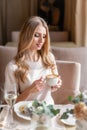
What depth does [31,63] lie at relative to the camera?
1.89 meters

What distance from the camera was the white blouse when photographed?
1.84 meters

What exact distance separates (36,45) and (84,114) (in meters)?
0.80

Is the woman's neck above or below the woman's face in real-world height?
below

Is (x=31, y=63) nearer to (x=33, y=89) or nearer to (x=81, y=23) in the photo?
(x=33, y=89)

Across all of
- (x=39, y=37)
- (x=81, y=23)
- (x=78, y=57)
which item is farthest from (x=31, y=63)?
(x=81, y=23)

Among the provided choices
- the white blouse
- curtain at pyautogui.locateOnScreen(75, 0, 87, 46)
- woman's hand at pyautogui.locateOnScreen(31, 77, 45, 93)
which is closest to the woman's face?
the white blouse

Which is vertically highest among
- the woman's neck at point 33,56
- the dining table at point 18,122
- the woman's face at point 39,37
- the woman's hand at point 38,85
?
the woman's face at point 39,37

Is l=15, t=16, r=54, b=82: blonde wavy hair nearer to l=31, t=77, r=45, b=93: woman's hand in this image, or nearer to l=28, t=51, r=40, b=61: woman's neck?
l=28, t=51, r=40, b=61: woman's neck

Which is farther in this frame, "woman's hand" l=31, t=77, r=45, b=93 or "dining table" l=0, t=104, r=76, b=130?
"woman's hand" l=31, t=77, r=45, b=93

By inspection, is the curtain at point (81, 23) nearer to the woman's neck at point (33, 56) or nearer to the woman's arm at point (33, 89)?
the woman's neck at point (33, 56)

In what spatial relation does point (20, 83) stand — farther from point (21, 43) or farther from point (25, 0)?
point (25, 0)

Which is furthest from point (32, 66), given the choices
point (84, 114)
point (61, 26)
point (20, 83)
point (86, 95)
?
point (61, 26)

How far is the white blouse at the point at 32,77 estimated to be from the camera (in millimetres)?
1838

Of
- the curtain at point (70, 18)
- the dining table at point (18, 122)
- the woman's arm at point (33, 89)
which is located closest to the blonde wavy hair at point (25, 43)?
the woman's arm at point (33, 89)
